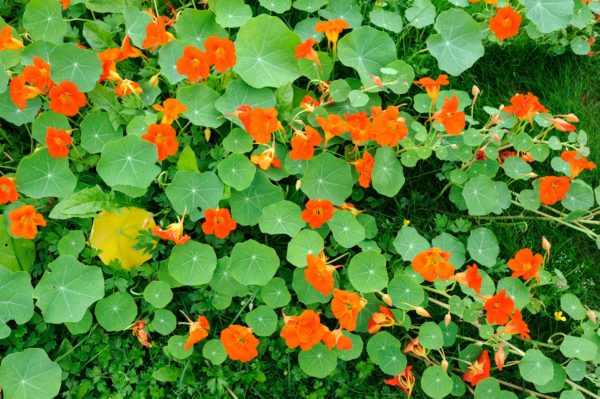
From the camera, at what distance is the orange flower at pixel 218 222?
2332 mm

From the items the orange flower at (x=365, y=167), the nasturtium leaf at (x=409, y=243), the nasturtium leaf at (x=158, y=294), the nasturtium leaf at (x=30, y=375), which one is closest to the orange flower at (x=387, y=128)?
the orange flower at (x=365, y=167)

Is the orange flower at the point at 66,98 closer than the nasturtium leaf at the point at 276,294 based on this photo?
Yes

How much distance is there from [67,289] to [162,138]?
30.0 inches

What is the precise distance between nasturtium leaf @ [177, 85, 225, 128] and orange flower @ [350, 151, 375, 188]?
2.16 ft

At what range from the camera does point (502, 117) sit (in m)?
2.73

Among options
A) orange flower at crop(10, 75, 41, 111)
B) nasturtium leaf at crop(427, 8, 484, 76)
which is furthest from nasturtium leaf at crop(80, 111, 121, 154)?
nasturtium leaf at crop(427, 8, 484, 76)

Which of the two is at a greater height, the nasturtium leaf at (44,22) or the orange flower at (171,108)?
the nasturtium leaf at (44,22)

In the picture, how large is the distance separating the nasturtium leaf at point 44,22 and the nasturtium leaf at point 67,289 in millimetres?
1088

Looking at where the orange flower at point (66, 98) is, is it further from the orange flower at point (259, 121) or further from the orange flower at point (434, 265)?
the orange flower at point (434, 265)

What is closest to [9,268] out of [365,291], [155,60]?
[155,60]

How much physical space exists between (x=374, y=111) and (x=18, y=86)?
4.96 ft

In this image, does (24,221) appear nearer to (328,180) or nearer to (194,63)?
(194,63)

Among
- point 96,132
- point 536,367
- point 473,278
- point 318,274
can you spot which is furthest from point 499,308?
point 96,132

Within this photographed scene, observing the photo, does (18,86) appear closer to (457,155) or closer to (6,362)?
(6,362)
